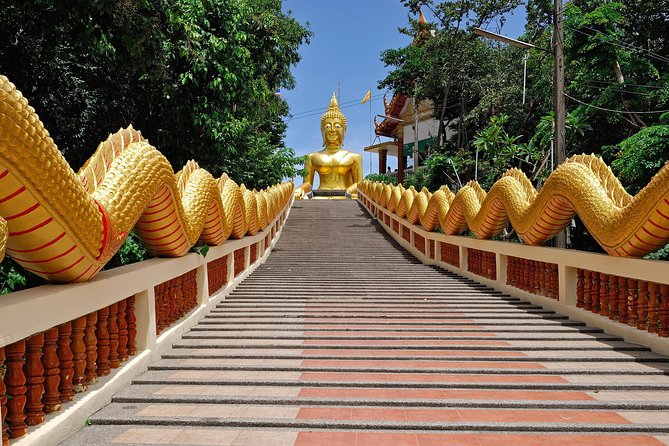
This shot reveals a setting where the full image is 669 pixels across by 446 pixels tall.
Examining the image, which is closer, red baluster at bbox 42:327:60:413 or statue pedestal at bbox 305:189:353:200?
red baluster at bbox 42:327:60:413

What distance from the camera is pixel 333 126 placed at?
28797mm

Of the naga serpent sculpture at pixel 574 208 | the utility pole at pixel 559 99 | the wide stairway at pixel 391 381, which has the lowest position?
the wide stairway at pixel 391 381

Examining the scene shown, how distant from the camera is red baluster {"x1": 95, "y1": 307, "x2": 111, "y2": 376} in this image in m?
3.84

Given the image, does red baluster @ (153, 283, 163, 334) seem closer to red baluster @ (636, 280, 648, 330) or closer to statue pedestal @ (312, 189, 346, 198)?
red baluster @ (636, 280, 648, 330)

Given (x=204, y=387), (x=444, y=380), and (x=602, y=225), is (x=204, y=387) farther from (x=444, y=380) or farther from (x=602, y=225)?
(x=602, y=225)

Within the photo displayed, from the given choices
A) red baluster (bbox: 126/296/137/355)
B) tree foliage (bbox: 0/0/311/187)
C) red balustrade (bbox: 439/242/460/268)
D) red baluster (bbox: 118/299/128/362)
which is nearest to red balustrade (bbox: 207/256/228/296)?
red baluster (bbox: 126/296/137/355)

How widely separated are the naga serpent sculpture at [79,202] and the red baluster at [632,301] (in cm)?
425

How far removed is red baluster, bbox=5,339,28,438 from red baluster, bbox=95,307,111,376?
3.16 ft

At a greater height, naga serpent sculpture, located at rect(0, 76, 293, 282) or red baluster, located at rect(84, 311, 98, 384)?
naga serpent sculpture, located at rect(0, 76, 293, 282)

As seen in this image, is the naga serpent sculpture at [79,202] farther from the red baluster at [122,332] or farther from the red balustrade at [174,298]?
the red baluster at [122,332]

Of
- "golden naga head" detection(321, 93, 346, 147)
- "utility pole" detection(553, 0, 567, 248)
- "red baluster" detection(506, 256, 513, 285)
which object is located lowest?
"red baluster" detection(506, 256, 513, 285)

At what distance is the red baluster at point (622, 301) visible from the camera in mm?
5352

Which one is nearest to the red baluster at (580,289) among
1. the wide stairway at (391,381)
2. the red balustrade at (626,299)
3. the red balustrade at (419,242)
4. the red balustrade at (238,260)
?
the red balustrade at (626,299)

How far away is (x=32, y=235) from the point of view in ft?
9.78
